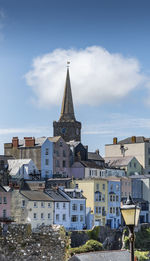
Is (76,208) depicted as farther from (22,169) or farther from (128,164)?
(128,164)

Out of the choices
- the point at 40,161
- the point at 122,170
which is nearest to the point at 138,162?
the point at 122,170

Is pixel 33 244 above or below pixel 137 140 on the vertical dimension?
below

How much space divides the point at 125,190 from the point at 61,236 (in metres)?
58.8

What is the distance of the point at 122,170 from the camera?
294 feet

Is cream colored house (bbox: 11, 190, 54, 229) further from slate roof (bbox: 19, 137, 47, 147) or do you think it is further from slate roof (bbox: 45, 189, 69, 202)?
slate roof (bbox: 19, 137, 47, 147)

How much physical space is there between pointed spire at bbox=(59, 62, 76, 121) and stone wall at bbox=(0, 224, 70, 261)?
79.2 meters

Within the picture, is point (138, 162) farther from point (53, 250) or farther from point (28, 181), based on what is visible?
point (53, 250)

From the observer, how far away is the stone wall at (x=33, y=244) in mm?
20391

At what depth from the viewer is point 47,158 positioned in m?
81.2

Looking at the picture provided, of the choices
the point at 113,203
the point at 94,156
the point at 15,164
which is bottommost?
the point at 113,203

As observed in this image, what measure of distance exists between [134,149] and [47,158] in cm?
2165

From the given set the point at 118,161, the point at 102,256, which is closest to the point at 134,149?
the point at 118,161

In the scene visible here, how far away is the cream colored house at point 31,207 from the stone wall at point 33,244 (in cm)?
3922

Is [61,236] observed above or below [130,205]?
below
